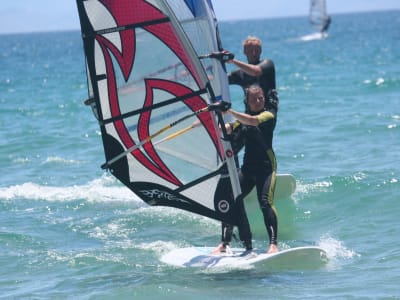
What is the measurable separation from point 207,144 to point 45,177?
581cm

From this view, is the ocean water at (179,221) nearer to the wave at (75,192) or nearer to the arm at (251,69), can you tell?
the wave at (75,192)

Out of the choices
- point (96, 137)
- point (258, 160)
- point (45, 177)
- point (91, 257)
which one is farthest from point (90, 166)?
point (258, 160)

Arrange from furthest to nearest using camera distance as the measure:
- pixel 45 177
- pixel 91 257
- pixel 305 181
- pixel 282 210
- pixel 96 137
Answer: pixel 96 137, pixel 45 177, pixel 305 181, pixel 282 210, pixel 91 257

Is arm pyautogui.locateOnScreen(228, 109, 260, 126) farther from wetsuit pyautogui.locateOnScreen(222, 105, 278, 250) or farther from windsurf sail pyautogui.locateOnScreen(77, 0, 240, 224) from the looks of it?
windsurf sail pyautogui.locateOnScreen(77, 0, 240, 224)

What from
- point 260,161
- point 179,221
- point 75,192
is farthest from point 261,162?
point 75,192

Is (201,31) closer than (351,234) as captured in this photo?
Yes

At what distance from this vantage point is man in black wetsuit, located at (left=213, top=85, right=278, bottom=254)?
25.0 feet

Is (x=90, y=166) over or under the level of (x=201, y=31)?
under

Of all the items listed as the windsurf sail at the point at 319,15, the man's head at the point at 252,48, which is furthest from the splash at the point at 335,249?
the windsurf sail at the point at 319,15

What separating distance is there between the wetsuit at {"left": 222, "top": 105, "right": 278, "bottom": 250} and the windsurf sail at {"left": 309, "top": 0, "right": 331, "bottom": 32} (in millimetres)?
51701

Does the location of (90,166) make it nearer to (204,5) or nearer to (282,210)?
(282,210)

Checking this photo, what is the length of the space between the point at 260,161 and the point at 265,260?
2.84ft

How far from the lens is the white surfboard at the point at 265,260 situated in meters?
7.52

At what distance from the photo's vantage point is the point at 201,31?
7.82 meters
